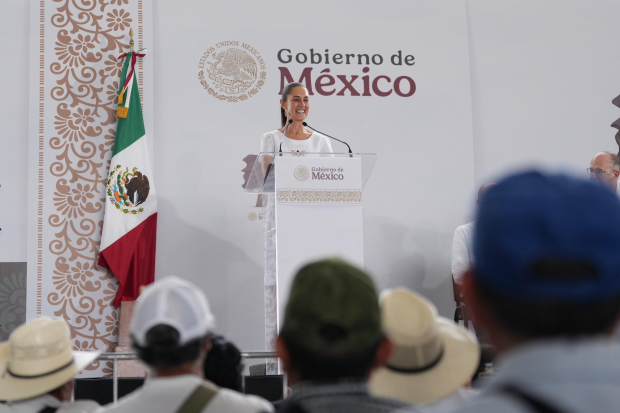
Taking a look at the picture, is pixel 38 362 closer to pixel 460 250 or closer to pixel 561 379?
pixel 561 379

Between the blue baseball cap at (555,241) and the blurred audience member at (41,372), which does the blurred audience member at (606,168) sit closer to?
the blurred audience member at (41,372)

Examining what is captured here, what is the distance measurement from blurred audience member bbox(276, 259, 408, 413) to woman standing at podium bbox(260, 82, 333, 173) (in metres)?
3.84

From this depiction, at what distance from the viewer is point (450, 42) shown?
6.41 metres

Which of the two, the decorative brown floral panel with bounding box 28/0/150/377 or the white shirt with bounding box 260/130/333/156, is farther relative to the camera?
the decorative brown floral panel with bounding box 28/0/150/377

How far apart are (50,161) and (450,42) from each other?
360cm

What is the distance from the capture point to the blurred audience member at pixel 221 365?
5.90 ft

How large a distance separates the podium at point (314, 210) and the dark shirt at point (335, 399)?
8.75ft

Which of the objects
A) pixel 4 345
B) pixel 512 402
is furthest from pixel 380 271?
pixel 512 402

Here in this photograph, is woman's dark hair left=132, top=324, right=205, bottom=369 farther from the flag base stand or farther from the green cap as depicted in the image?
the flag base stand

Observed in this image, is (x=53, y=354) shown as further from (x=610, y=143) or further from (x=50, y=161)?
(x=610, y=143)

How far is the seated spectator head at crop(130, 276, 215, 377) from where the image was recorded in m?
1.38

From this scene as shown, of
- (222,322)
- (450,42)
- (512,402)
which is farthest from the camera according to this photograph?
(450,42)

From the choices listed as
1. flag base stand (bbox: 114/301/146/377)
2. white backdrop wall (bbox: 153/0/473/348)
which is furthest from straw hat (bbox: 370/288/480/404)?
white backdrop wall (bbox: 153/0/473/348)

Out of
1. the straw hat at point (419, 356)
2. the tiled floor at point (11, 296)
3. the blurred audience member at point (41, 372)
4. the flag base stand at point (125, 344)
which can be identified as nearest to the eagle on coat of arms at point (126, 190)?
the flag base stand at point (125, 344)
